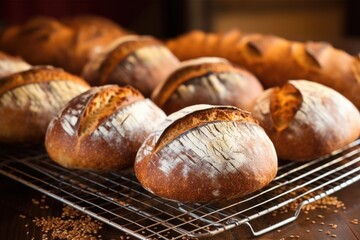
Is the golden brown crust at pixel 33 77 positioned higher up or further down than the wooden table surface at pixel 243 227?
higher up

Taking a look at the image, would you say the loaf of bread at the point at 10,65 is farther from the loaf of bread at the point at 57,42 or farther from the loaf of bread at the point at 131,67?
the loaf of bread at the point at 57,42

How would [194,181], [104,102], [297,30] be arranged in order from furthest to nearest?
[297,30], [104,102], [194,181]

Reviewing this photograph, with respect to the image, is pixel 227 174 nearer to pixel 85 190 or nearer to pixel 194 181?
pixel 194 181

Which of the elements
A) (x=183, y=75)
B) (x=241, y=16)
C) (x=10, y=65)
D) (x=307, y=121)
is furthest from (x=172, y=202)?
(x=241, y=16)

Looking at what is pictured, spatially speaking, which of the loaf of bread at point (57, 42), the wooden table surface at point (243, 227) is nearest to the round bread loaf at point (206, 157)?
the wooden table surface at point (243, 227)

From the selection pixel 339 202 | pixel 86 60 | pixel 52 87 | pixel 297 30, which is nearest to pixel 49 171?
pixel 52 87

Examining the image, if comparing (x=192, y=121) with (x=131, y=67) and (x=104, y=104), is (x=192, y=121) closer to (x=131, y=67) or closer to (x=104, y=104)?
(x=104, y=104)
